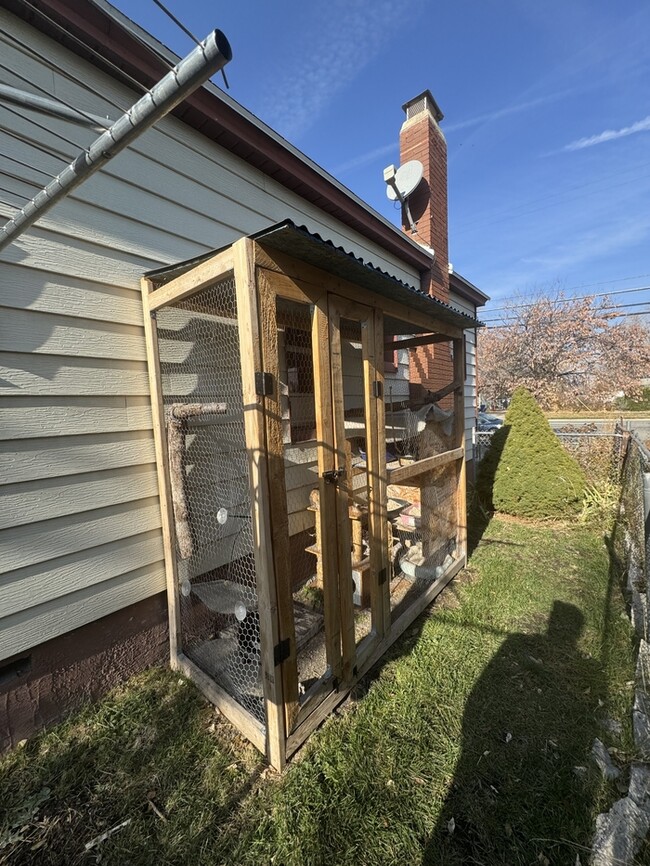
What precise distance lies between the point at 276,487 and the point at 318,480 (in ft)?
1.18

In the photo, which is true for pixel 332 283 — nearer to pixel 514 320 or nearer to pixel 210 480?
pixel 210 480

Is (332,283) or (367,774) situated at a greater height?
(332,283)

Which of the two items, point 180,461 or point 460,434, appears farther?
point 460,434

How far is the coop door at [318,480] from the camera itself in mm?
1714

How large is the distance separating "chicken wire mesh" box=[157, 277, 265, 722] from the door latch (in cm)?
52

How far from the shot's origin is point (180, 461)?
7.48 ft

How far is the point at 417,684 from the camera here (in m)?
2.31

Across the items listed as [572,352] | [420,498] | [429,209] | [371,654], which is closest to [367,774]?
[371,654]

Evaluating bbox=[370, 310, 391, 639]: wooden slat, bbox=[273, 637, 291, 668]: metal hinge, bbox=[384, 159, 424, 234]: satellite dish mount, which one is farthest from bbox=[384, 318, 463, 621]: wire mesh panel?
bbox=[384, 159, 424, 234]: satellite dish mount

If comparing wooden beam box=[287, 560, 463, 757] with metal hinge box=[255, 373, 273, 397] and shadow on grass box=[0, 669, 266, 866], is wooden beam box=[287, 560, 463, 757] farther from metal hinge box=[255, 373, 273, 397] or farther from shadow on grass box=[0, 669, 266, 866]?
metal hinge box=[255, 373, 273, 397]

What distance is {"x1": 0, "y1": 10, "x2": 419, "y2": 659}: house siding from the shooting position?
1.83 m

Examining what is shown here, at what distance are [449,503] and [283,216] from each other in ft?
10.3

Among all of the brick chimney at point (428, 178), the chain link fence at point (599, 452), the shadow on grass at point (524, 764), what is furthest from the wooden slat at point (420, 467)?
the brick chimney at point (428, 178)

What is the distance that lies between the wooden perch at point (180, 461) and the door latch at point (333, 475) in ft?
2.67
